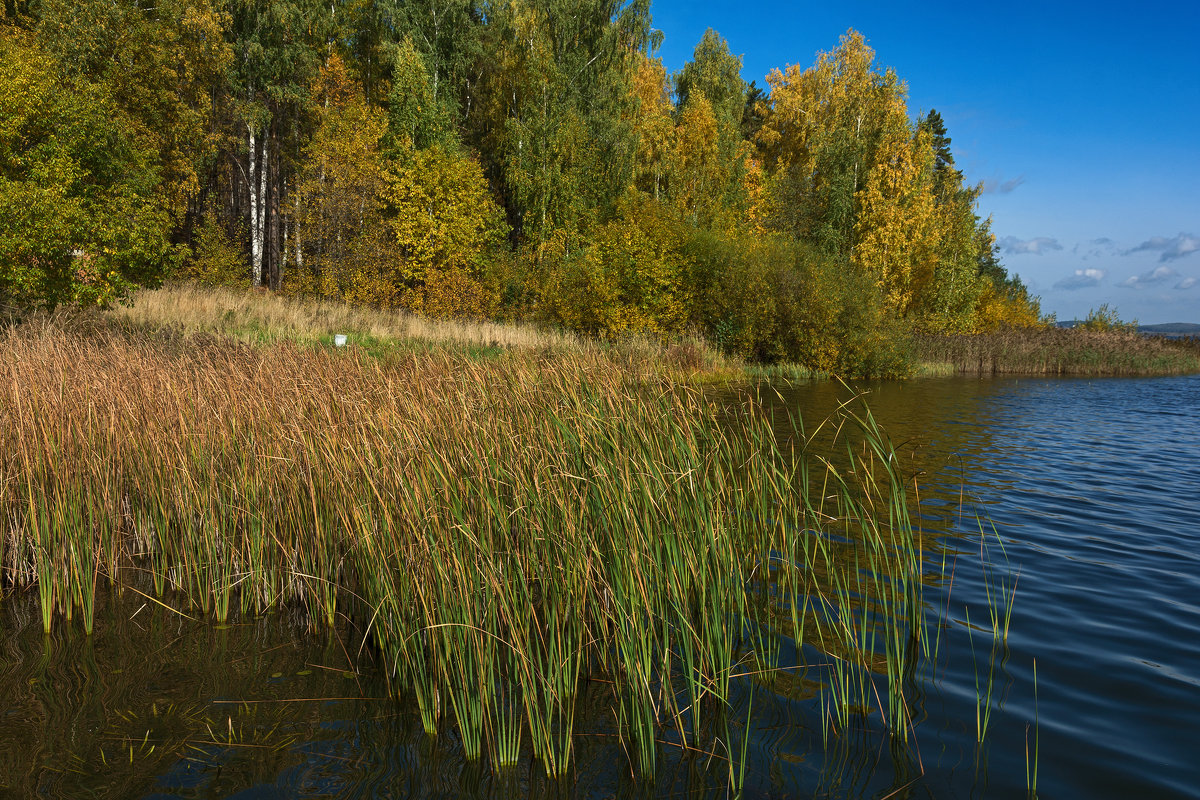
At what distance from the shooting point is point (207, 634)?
4.21m

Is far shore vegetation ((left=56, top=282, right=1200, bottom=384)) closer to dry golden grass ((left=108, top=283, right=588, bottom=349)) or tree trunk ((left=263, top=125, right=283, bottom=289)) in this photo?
dry golden grass ((left=108, top=283, right=588, bottom=349))

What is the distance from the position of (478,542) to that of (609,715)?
1056mm

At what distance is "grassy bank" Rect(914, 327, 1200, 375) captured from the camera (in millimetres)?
27812

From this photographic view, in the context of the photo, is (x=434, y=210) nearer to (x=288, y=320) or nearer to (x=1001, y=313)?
(x=288, y=320)

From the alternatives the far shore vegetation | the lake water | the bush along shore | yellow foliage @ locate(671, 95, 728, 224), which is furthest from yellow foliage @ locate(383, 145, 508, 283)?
the lake water

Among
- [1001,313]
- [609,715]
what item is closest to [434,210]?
[609,715]

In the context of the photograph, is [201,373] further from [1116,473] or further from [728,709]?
[1116,473]

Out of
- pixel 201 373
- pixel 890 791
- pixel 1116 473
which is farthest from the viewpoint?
pixel 1116 473

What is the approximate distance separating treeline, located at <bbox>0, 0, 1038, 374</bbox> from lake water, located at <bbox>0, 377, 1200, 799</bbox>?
59.0 feet

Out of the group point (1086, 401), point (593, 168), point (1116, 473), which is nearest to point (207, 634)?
point (1116, 473)

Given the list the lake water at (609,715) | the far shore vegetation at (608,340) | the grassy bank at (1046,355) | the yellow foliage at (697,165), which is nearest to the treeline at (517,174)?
the yellow foliage at (697,165)

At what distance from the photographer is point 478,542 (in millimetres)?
3242

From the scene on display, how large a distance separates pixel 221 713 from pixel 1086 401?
68.1ft

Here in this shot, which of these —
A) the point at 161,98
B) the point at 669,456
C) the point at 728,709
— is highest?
the point at 161,98
